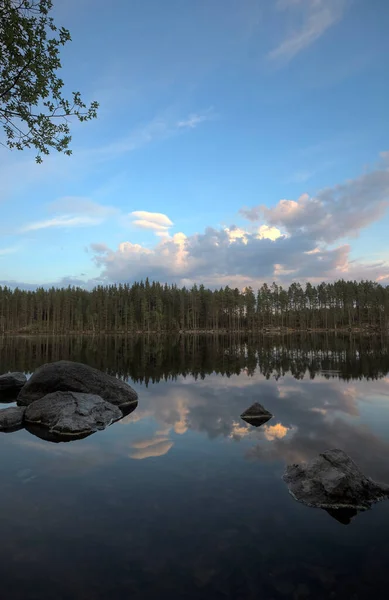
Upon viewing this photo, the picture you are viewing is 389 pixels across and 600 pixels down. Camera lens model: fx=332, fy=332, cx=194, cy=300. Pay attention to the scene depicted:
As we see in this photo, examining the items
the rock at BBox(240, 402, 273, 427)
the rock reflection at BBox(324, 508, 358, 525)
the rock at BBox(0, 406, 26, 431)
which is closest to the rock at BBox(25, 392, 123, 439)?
the rock at BBox(0, 406, 26, 431)

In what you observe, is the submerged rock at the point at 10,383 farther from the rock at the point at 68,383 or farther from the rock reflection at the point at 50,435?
the rock reflection at the point at 50,435

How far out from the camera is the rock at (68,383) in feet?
61.3

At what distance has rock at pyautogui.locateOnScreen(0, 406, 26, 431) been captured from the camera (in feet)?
51.7

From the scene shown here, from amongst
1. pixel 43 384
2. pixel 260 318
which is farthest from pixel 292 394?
pixel 260 318

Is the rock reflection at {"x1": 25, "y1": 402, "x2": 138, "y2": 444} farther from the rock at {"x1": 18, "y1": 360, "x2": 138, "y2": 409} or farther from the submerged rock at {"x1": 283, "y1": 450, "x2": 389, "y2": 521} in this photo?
the submerged rock at {"x1": 283, "y1": 450, "x2": 389, "y2": 521}

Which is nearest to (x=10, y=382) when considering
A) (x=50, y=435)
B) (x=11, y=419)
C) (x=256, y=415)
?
(x=11, y=419)

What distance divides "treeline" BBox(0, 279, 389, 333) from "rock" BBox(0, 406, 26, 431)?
446ft

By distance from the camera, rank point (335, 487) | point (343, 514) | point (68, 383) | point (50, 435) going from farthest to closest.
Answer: point (68, 383) → point (50, 435) → point (335, 487) → point (343, 514)

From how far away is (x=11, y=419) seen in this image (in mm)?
16125

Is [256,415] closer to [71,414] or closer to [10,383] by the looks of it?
[71,414]

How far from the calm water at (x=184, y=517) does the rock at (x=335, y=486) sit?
0.35 meters

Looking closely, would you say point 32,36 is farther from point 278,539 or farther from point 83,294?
point 83,294

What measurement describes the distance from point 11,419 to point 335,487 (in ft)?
47.9

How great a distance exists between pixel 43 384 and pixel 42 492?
33.2 feet
